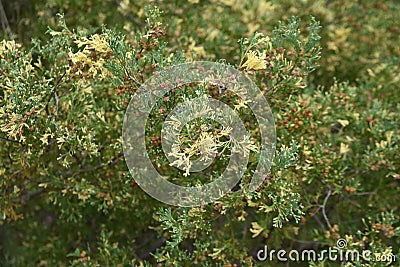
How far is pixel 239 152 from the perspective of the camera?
1.83 m

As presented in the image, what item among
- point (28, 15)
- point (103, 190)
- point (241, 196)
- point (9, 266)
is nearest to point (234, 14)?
point (28, 15)

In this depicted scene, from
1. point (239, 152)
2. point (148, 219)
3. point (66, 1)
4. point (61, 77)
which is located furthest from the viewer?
point (66, 1)

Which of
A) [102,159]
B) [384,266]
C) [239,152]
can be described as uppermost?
[102,159]

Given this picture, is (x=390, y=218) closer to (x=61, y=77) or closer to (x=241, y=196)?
(x=241, y=196)

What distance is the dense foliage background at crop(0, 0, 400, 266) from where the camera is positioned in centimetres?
197

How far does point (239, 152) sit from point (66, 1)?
1644 millimetres

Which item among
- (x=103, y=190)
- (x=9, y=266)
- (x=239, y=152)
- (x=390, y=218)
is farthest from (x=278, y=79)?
(x=9, y=266)

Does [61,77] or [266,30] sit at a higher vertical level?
[266,30]

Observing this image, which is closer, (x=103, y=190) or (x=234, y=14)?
(x=103, y=190)

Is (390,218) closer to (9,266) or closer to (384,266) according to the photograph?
(384,266)

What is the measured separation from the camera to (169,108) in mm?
1890

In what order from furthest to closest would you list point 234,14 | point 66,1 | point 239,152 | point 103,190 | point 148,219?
point 234,14
point 66,1
point 148,219
point 103,190
point 239,152

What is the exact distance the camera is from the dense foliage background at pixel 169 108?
197cm

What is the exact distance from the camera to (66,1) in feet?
9.93
